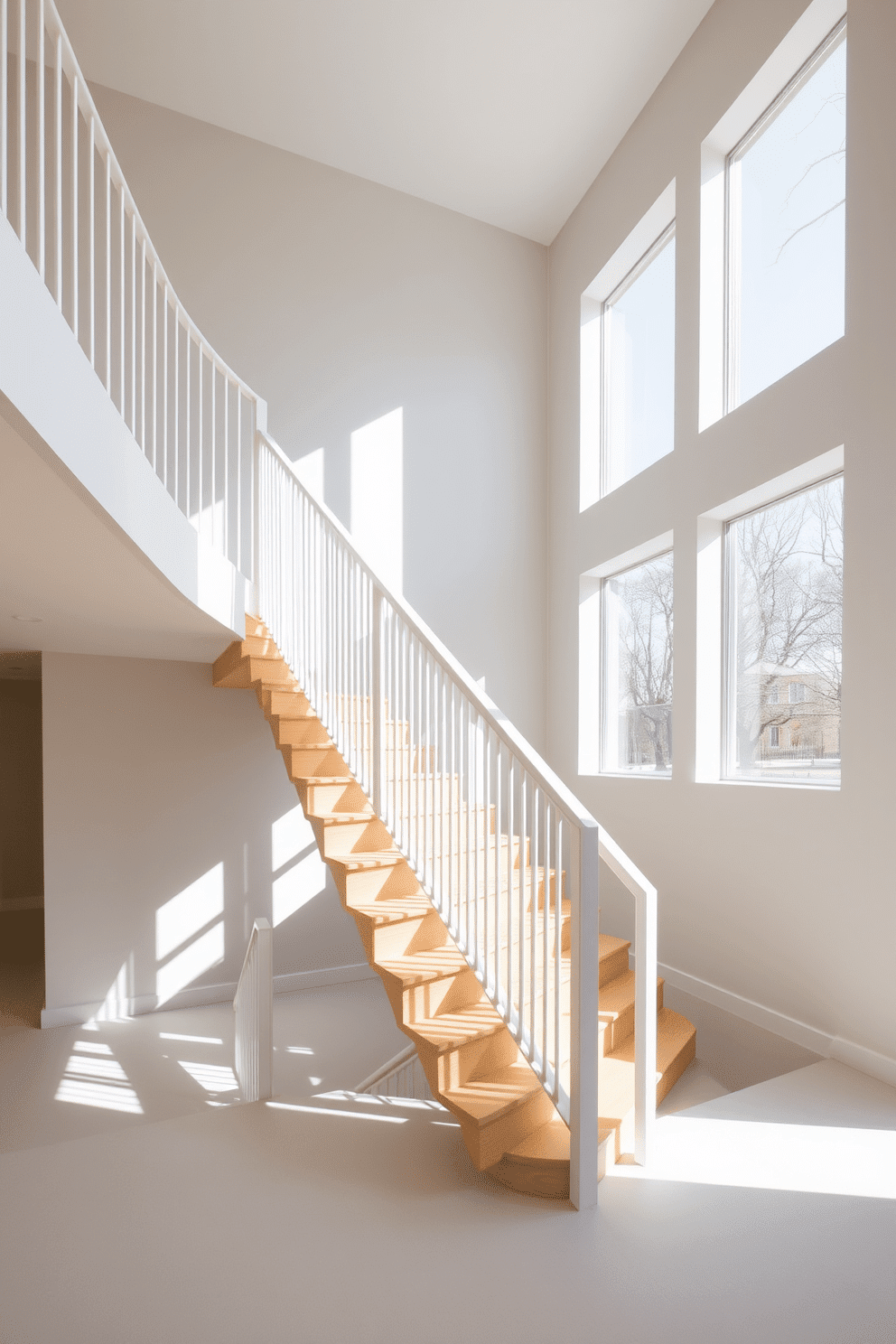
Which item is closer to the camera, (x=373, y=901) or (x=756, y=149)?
(x=373, y=901)

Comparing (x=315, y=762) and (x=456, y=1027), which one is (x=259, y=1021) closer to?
(x=456, y=1027)

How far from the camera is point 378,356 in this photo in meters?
5.86

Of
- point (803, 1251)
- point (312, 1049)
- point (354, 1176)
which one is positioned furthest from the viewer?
point (312, 1049)

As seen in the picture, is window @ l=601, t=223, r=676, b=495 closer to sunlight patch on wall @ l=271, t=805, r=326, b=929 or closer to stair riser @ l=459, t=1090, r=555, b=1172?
sunlight patch on wall @ l=271, t=805, r=326, b=929

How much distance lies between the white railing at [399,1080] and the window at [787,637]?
92.4 inches

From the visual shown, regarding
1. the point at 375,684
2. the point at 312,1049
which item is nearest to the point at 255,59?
the point at 375,684

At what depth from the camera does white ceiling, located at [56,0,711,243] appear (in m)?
4.63

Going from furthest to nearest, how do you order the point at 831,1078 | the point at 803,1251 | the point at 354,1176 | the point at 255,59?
the point at 255,59, the point at 831,1078, the point at 354,1176, the point at 803,1251

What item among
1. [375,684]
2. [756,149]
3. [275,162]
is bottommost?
[375,684]

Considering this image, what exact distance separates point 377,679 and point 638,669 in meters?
2.61

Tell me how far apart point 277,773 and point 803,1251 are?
4.05 metres

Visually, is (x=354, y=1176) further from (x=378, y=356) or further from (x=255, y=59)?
(x=255, y=59)

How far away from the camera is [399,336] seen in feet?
19.5

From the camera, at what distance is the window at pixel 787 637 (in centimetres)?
383
